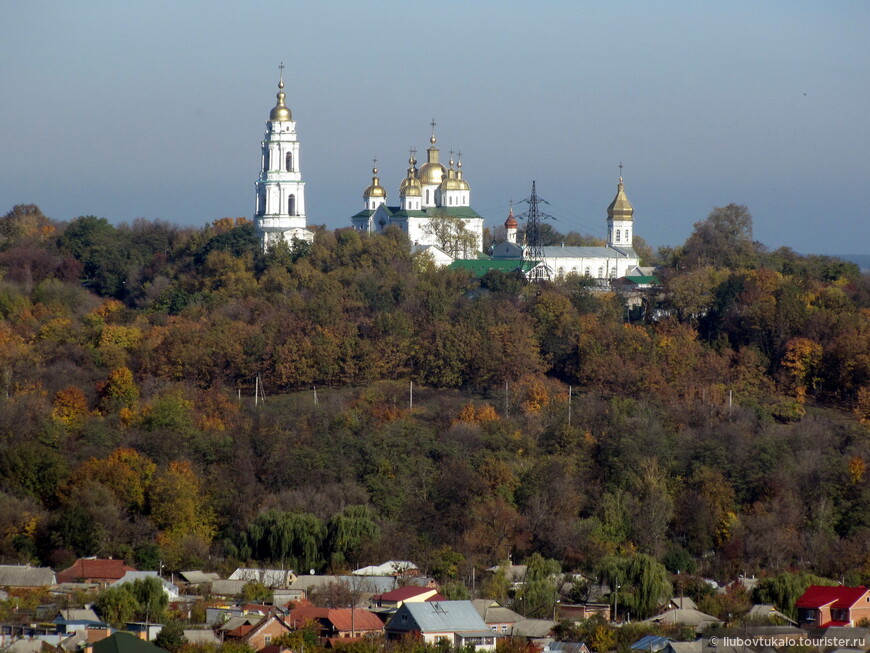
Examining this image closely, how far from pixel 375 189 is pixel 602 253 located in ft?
24.2

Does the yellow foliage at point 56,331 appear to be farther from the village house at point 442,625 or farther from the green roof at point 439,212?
the village house at point 442,625

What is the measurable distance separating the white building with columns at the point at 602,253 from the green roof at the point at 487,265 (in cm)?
86

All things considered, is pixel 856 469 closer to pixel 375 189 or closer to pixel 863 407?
pixel 863 407

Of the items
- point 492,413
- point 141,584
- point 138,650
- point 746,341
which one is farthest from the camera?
point 746,341

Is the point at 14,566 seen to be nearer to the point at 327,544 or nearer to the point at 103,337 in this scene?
the point at 327,544

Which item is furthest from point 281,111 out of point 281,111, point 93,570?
point 93,570

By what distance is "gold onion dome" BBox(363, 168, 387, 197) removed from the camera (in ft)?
183

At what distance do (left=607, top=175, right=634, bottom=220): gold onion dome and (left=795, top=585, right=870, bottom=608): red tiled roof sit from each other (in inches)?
1015

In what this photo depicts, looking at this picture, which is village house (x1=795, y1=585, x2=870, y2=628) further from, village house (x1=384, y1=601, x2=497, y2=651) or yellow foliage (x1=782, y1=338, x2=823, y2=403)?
yellow foliage (x1=782, y1=338, x2=823, y2=403)

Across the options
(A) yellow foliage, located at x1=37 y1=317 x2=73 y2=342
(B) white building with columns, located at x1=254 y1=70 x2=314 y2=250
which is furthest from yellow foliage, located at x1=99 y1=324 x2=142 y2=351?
(B) white building with columns, located at x1=254 y1=70 x2=314 y2=250

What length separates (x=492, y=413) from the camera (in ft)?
136

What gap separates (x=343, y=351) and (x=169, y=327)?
483 cm

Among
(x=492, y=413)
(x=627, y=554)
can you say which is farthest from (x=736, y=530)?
(x=492, y=413)

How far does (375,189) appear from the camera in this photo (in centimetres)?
5588
